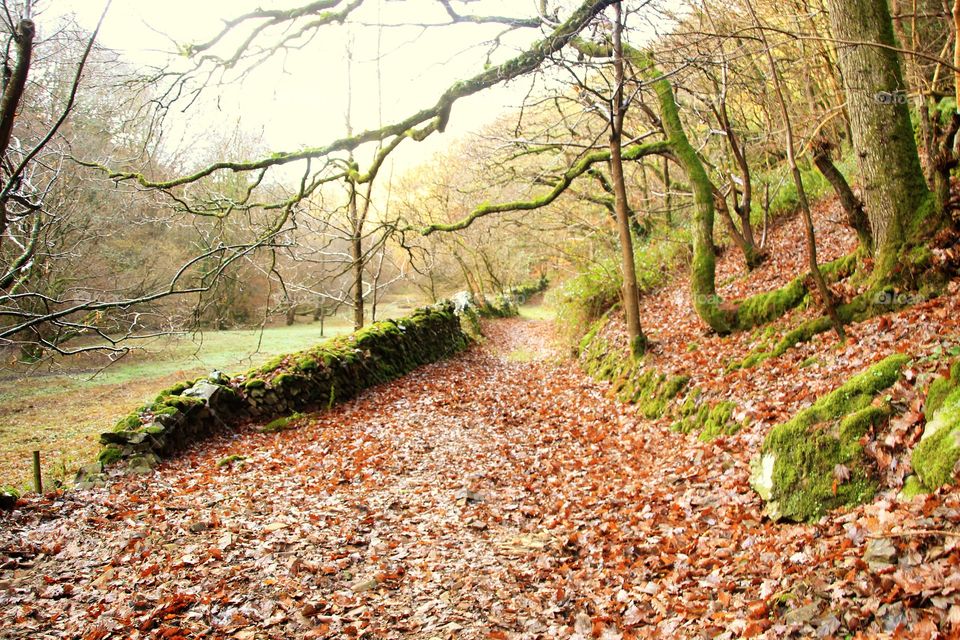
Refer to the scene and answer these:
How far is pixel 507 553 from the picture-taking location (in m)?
4.52

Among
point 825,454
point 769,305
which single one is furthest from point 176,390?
point 769,305

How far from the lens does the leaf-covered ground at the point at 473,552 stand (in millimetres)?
2876

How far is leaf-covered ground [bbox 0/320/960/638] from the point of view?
2.88 metres

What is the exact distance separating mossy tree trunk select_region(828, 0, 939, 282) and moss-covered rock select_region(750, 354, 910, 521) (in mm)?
Answer: 1977

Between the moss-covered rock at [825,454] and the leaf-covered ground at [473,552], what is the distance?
0.67 ft

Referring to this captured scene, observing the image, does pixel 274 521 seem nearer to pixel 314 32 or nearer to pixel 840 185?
pixel 314 32

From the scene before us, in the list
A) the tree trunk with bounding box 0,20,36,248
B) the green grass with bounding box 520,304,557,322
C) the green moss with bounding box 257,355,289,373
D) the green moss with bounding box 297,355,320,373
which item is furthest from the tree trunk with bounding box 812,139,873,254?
the green grass with bounding box 520,304,557,322

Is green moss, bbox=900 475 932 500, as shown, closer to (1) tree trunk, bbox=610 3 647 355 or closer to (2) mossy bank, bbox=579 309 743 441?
(2) mossy bank, bbox=579 309 743 441

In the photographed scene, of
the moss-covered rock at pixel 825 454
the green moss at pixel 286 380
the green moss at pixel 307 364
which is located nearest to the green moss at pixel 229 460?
the green moss at pixel 286 380

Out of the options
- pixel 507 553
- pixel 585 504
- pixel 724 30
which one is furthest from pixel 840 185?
pixel 507 553

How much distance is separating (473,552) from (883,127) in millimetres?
5528

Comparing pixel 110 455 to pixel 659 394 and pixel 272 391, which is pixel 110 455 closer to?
pixel 272 391

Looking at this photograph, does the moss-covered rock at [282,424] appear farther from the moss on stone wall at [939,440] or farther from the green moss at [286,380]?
the moss on stone wall at [939,440]

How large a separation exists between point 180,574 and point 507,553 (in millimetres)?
2526
